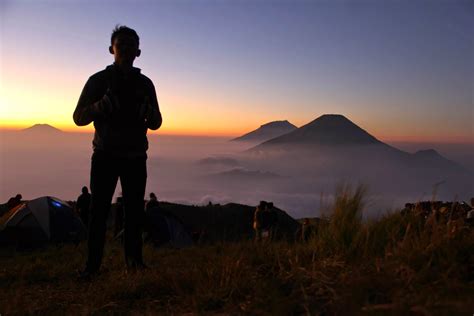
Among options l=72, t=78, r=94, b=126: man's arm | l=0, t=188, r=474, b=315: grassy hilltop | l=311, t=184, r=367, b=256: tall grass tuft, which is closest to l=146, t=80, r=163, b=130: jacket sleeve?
l=72, t=78, r=94, b=126: man's arm

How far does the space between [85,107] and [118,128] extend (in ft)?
1.09

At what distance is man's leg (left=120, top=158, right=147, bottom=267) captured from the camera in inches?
148

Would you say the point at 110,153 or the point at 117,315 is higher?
the point at 110,153

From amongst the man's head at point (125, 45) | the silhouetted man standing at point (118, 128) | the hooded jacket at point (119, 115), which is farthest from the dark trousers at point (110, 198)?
the man's head at point (125, 45)

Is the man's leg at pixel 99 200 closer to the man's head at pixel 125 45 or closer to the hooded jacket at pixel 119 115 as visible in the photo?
the hooded jacket at pixel 119 115

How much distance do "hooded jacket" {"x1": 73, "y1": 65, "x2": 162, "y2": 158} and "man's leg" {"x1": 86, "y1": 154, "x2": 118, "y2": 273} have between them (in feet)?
0.42

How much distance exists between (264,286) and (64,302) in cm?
144

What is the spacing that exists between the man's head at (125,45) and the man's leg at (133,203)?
89 centimetres

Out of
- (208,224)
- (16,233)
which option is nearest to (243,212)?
(208,224)

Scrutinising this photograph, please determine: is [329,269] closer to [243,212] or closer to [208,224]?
[208,224]

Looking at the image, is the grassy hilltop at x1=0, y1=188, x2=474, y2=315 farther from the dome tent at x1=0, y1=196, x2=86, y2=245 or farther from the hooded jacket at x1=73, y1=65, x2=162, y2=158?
the dome tent at x1=0, y1=196, x2=86, y2=245

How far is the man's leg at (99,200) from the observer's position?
3.68 m

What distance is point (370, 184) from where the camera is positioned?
3.78 metres

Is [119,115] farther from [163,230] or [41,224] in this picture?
[163,230]
